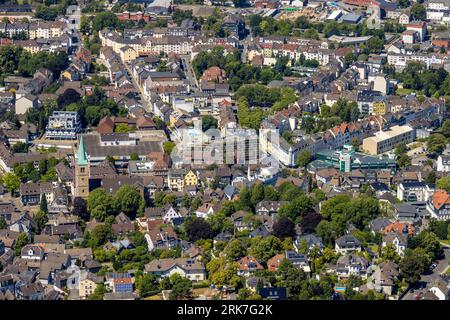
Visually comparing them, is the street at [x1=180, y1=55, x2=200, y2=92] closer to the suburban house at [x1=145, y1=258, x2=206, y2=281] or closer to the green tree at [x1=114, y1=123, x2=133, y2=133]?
the green tree at [x1=114, y1=123, x2=133, y2=133]

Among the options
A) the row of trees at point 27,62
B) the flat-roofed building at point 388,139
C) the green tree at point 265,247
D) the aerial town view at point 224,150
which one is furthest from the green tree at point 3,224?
the row of trees at point 27,62

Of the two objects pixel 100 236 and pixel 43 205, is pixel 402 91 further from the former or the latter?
pixel 100 236

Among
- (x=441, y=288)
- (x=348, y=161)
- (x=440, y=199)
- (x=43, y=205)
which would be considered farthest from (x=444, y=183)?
(x=43, y=205)

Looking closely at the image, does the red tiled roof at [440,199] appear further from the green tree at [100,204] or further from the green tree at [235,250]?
the green tree at [100,204]
